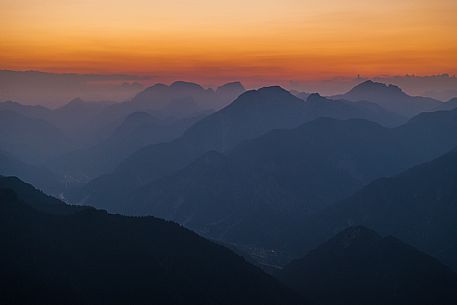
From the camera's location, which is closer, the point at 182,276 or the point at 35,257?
the point at 35,257

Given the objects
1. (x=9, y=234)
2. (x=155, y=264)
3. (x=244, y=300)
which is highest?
(x=9, y=234)

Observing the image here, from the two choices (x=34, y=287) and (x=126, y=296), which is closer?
(x=34, y=287)

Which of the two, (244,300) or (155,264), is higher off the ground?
(155,264)

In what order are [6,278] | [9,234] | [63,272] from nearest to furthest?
[6,278] → [63,272] → [9,234]

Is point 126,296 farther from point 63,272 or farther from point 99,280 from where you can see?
point 63,272

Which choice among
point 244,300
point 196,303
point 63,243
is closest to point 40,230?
point 63,243

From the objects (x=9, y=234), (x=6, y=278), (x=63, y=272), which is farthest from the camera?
(x=9, y=234)

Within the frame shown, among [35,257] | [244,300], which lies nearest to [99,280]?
[35,257]

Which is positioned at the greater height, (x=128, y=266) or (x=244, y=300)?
(x=128, y=266)

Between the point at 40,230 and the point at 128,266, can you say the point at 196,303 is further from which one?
the point at 40,230
